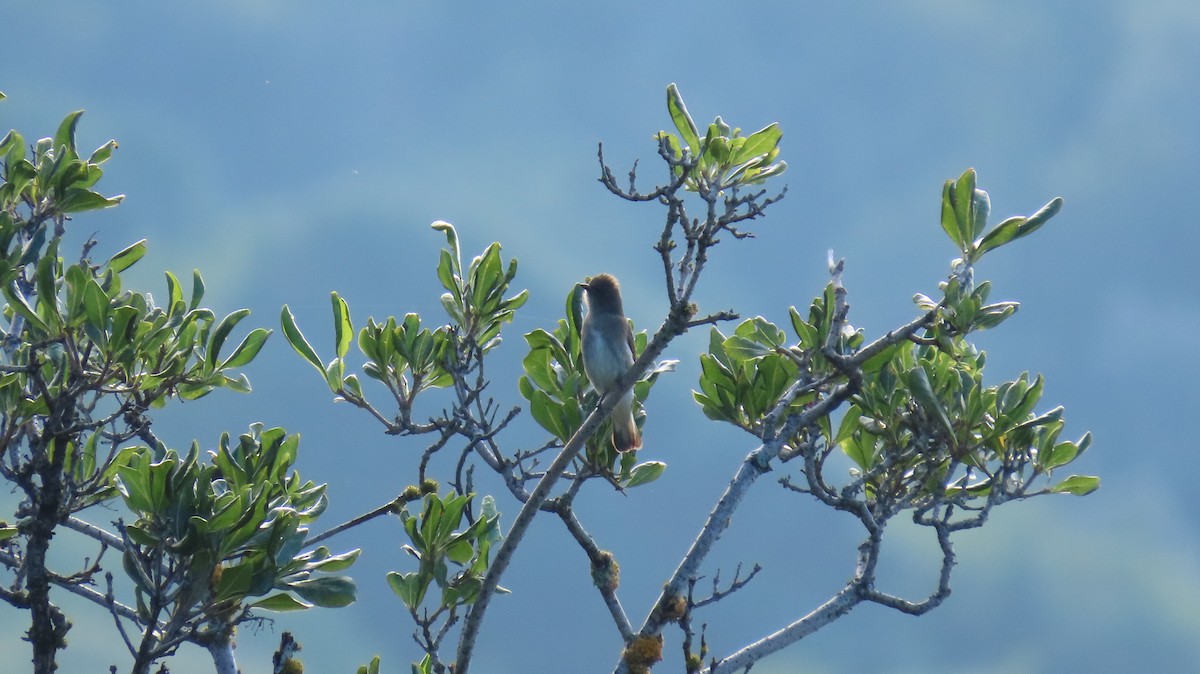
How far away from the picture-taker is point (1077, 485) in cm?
477

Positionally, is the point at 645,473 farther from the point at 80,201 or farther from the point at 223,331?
the point at 80,201

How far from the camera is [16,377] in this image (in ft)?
13.8

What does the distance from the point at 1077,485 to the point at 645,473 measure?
1.97 m

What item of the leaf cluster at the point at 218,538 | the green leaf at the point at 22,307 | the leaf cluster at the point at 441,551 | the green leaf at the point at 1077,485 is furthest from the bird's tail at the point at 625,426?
the green leaf at the point at 22,307

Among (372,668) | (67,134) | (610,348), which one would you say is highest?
(67,134)

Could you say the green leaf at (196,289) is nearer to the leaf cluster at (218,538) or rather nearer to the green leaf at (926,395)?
the leaf cluster at (218,538)

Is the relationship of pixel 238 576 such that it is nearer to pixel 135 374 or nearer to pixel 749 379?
pixel 135 374

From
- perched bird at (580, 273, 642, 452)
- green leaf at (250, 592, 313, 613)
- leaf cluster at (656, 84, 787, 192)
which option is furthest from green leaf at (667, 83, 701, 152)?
green leaf at (250, 592, 313, 613)

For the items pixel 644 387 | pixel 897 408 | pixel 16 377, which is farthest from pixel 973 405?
pixel 16 377

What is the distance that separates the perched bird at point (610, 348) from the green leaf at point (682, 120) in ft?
2.97

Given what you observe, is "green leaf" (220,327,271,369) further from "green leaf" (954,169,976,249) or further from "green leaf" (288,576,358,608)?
"green leaf" (954,169,976,249)

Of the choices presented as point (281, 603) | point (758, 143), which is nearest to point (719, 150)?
point (758, 143)

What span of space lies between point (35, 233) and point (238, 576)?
1.96 meters

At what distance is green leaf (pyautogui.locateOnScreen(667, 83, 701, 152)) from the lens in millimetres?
4328
